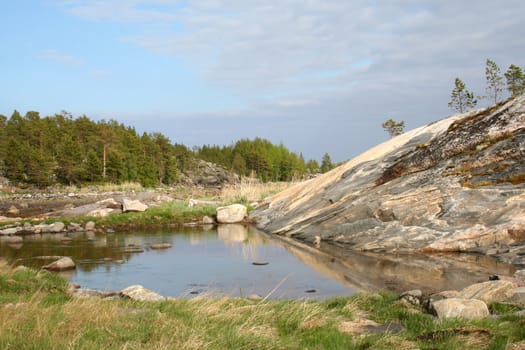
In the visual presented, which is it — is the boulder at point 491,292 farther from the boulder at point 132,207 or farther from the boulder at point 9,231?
the boulder at point 132,207

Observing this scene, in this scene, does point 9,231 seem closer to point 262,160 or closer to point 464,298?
point 464,298

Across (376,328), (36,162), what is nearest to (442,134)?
(376,328)

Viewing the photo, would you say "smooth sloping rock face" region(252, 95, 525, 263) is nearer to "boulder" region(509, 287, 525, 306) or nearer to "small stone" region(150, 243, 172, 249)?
"small stone" region(150, 243, 172, 249)

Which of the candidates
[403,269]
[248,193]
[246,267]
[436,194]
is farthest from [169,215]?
[403,269]

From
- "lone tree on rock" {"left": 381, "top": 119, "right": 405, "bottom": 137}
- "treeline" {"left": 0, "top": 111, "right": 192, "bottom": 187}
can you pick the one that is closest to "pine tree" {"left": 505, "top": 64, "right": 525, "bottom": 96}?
"lone tree on rock" {"left": 381, "top": 119, "right": 405, "bottom": 137}

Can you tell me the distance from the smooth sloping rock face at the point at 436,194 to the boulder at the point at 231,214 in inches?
180

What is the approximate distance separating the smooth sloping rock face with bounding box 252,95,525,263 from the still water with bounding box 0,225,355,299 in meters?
2.64

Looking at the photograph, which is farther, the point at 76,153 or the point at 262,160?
the point at 262,160

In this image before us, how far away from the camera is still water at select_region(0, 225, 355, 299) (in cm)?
1173

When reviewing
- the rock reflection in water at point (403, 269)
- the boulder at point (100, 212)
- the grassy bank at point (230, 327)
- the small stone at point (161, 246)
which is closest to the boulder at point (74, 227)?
the boulder at point (100, 212)

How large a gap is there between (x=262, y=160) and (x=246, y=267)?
7075 centimetres

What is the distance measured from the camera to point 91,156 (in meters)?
59.6

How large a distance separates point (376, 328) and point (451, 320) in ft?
3.20

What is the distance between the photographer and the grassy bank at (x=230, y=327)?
539 cm
